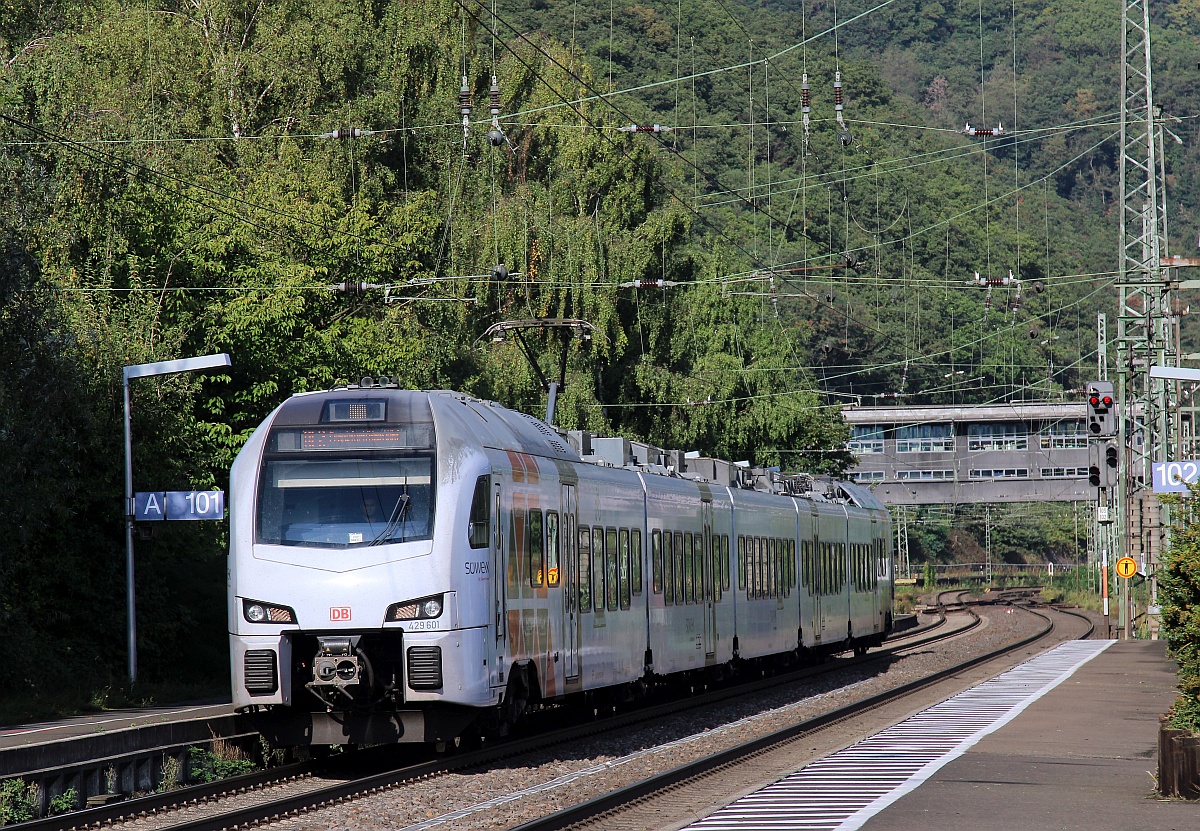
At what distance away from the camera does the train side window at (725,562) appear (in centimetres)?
2581

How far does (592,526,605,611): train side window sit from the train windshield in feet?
14.5

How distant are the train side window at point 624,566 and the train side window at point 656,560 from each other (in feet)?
3.77

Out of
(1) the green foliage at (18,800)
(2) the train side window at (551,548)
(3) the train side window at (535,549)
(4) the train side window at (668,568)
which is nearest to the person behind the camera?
(1) the green foliage at (18,800)

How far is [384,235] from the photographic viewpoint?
3416 cm

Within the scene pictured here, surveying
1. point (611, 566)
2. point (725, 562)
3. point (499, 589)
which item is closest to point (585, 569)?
point (611, 566)

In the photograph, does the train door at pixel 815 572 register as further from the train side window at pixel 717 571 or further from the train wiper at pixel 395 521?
the train wiper at pixel 395 521

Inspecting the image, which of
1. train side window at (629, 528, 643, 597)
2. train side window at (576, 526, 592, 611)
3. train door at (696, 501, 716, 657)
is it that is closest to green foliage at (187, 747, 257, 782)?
train side window at (576, 526, 592, 611)

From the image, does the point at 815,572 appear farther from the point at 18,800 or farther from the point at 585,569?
the point at 18,800

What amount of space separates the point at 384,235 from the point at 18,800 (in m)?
22.3

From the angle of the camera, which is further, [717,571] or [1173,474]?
[1173,474]

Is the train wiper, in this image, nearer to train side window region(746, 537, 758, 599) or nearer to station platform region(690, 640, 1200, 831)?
station platform region(690, 640, 1200, 831)

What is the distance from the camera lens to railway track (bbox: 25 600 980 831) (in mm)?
12320

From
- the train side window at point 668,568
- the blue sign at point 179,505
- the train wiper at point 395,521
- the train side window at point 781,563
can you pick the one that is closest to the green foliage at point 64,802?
the train wiper at point 395,521

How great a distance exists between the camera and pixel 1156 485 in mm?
31500
